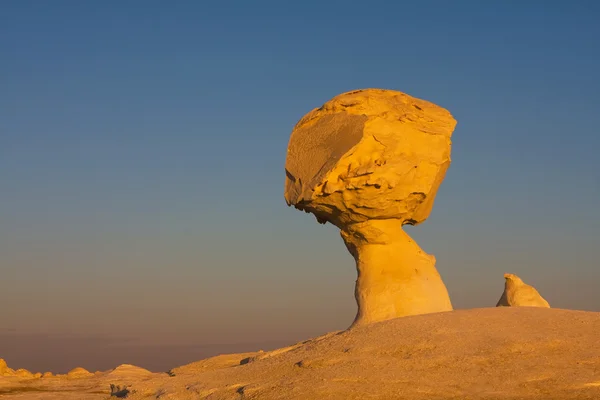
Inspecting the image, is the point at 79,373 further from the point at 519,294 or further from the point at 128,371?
the point at 519,294

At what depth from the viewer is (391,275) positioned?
696 inches

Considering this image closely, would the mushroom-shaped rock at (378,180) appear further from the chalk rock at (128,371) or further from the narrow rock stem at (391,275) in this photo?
the chalk rock at (128,371)

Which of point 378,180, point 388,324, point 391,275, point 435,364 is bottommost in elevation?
point 435,364

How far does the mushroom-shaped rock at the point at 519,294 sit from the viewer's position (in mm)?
20094

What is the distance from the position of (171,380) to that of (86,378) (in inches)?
367

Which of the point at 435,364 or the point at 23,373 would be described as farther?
the point at 23,373

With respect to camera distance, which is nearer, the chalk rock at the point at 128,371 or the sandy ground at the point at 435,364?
the sandy ground at the point at 435,364

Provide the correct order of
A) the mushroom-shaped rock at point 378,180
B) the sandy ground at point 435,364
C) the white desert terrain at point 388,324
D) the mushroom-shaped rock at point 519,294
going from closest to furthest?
the sandy ground at point 435,364
the white desert terrain at point 388,324
the mushroom-shaped rock at point 378,180
the mushroom-shaped rock at point 519,294

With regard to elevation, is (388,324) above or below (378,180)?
below

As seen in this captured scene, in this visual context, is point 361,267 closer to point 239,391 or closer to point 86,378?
point 239,391

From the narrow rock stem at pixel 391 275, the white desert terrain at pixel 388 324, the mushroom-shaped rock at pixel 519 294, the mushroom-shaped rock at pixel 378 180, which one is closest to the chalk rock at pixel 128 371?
the white desert terrain at pixel 388 324

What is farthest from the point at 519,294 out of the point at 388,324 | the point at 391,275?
the point at 388,324

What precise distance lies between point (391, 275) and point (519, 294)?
4527 millimetres

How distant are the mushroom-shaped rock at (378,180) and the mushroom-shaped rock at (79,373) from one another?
→ 11.1 meters
